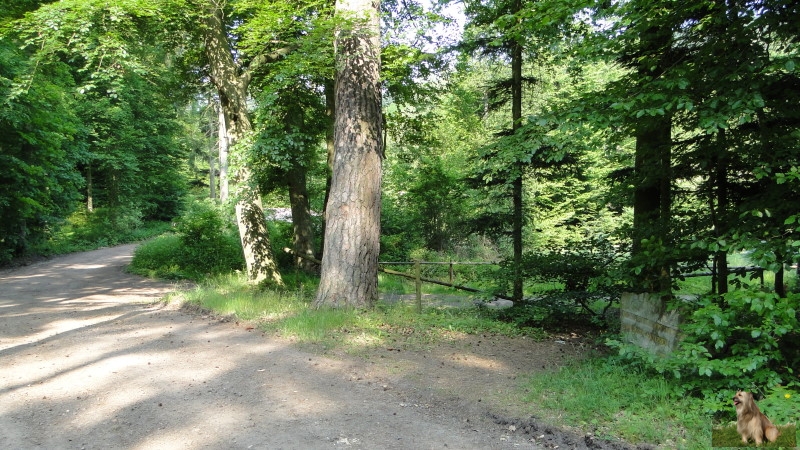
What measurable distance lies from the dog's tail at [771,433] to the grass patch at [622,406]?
40 centimetres

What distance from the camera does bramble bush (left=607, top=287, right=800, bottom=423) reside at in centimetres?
409

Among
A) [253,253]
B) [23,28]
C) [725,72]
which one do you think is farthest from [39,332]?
[725,72]

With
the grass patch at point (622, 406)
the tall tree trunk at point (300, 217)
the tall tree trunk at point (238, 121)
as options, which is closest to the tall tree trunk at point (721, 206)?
the grass patch at point (622, 406)

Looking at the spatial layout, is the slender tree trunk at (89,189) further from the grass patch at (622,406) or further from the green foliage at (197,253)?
the grass patch at (622,406)

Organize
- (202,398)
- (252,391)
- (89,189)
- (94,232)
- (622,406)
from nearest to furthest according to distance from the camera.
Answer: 1. (622,406)
2. (202,398)
3. (252,391)
4. (94,232)
5. (89,189)

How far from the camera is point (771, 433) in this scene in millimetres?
3523

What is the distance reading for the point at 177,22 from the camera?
38.7ft

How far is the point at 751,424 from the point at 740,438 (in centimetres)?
14

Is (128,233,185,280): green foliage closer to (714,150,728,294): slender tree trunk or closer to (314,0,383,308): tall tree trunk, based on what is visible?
(314,0,383,308): tall tree trunk

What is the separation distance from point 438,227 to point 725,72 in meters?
17.5

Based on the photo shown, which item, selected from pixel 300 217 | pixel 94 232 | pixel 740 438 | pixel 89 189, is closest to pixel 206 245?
pixel 300 217

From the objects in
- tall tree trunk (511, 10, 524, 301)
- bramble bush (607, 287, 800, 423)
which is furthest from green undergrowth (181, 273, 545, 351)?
bramble bush (607, 287, 800, 423)

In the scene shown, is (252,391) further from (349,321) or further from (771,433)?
(771,433)

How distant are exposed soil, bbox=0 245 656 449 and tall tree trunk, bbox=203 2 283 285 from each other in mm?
3489
